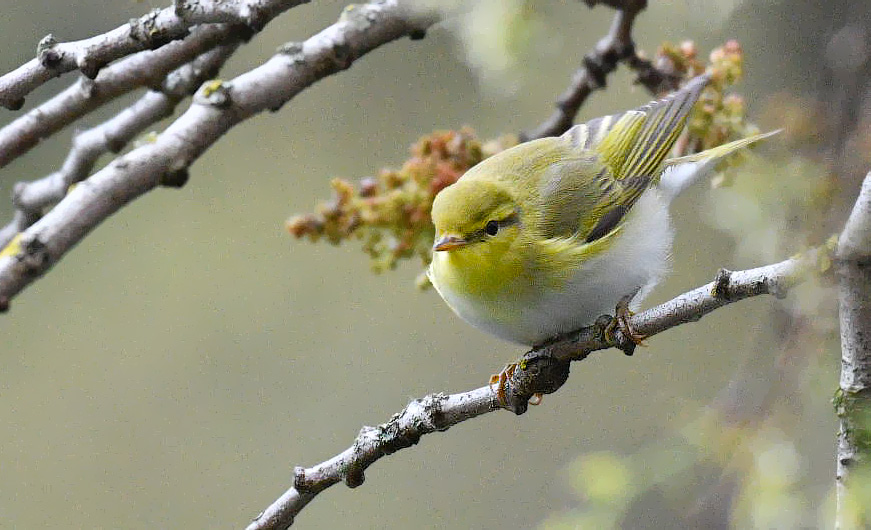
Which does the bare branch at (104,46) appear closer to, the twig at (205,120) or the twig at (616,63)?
the twig at (205,120)

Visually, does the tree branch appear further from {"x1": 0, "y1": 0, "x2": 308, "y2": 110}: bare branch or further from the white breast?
{"x1": 0, "y1": 0, "x2": 308, "y2": 110}: bare branch

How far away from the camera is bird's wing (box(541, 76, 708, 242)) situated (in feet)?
8.00

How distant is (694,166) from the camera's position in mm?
2652

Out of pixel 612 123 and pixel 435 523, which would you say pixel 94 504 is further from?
pixel 612 123

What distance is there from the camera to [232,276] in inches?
270

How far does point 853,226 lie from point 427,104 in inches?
221

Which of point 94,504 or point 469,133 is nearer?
point 469,133

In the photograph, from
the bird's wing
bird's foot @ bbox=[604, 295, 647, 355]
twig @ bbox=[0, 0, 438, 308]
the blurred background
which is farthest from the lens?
the blurred background

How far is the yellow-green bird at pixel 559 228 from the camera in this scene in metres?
2.25

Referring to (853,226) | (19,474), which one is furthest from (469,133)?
(19,474)

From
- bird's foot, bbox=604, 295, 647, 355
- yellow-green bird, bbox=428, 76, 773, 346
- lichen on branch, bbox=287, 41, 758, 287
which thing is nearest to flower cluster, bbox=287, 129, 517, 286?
lichen on branch, bbox=287, 41, 758, 287

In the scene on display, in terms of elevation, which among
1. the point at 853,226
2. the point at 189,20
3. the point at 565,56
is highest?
the point at 565,56

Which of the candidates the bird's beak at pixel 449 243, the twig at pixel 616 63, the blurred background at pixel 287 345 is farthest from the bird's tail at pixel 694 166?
the blurred background at pixel 287 345

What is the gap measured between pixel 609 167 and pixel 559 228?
0.34 metres
